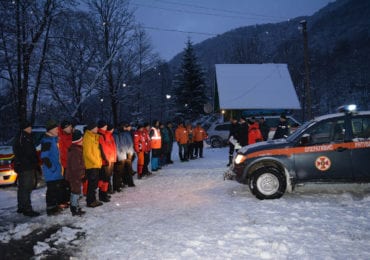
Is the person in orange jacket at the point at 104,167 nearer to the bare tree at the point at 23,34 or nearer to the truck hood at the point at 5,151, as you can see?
the truck hood at the point at 5,151

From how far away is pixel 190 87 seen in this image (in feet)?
143

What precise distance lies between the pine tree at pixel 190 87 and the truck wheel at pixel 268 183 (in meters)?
35.7

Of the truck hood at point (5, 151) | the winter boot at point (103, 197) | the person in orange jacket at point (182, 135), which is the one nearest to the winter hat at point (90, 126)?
the winter boot at point (103, 197)

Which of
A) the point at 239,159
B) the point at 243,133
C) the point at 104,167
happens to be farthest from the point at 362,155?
the point at 104,167

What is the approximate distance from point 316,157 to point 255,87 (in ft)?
84.4

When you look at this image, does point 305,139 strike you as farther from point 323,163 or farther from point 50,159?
point 50,159

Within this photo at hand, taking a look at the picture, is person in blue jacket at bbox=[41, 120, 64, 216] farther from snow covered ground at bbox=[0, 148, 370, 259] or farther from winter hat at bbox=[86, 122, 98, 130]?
winter hat at bbox=[86, 122, 98, 130]

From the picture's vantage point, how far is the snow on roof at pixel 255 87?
1210 inches

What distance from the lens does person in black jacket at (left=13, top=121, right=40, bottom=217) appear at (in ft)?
23.4

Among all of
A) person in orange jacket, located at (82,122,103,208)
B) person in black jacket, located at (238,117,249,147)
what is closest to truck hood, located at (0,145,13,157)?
person in orange jacket, located at (82,122,103,208)

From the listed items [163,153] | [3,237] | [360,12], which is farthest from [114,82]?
[360,12]

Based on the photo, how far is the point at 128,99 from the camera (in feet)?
99.8

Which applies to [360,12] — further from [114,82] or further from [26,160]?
[26,160]

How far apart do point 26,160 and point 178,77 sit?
127 ft
